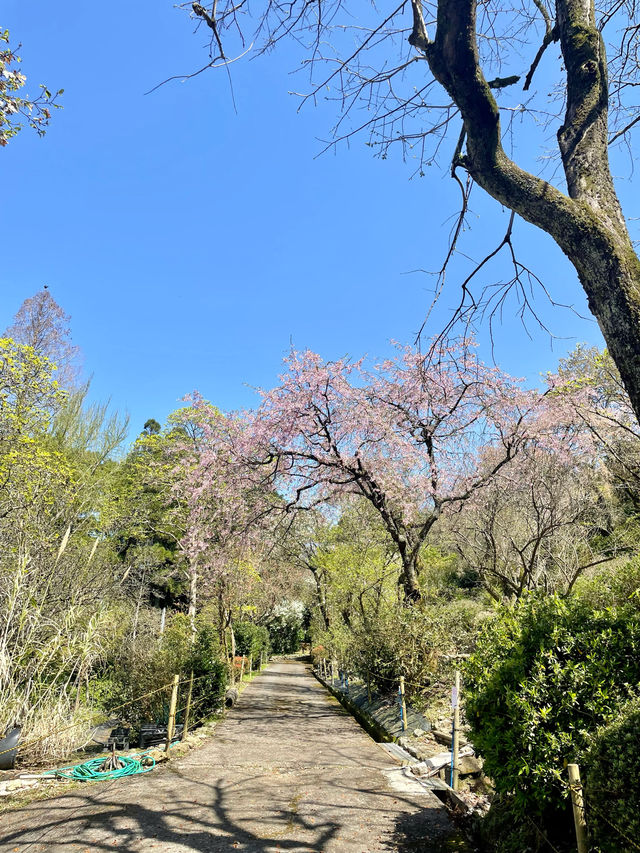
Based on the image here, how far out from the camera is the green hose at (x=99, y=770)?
17.4ft

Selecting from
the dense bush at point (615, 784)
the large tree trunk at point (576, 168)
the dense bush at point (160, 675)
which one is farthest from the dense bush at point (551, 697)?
the dense bush at point (160, 675)

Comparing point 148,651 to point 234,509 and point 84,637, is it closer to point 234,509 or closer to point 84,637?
point 84,637

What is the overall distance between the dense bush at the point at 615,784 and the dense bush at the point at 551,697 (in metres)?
0.24

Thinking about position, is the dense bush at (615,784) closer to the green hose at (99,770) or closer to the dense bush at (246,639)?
the green hose at (99,770)

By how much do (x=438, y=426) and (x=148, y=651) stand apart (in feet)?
24.2

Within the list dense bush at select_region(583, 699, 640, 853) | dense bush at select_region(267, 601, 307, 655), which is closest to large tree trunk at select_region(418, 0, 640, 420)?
dense bush at select_region(583, 699, 640, 853)

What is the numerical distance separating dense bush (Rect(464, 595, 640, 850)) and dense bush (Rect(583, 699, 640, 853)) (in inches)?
9.4

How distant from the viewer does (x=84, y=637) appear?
22.9ft

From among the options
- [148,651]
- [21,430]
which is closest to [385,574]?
[148,651]

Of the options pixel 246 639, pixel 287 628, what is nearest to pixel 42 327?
pixel 246 639

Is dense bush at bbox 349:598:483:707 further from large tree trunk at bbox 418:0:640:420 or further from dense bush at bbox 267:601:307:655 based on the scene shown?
dense bush at bbox 267:601:307:655

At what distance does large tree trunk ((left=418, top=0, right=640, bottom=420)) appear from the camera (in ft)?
7.29

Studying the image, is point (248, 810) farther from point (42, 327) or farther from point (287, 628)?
point (287, 628)

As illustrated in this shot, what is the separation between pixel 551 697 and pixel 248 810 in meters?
3.32
